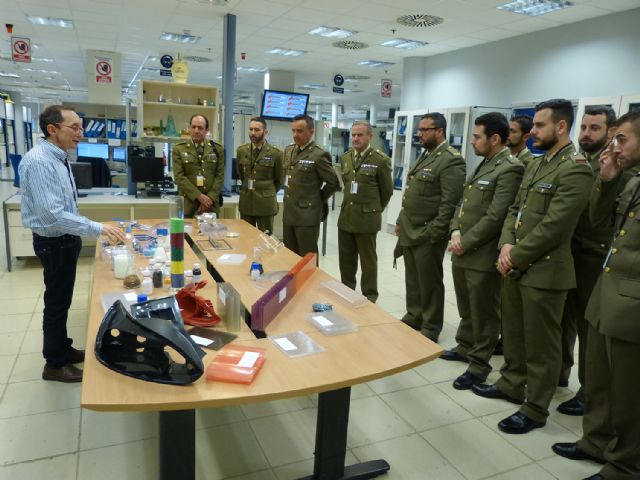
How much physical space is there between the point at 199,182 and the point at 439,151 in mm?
2576

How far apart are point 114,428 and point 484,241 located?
2.37 m

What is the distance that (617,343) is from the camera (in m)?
1.94

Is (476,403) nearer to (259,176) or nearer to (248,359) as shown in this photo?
(248,359)

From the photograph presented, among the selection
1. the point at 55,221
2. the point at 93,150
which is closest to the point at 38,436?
the point at 55,221

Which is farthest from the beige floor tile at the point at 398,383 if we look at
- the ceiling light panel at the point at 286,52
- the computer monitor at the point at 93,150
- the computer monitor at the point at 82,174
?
the ceiling light panel at the point at 286,52

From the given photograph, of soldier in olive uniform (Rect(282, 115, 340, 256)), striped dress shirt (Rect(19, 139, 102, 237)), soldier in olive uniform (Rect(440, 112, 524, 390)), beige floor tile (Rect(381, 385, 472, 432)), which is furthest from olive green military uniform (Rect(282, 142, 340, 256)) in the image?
striped dress shirt (Rect(19, 139, 102, 237))

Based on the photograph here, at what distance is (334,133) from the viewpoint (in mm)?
12984

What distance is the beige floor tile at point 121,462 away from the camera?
2.10 meters

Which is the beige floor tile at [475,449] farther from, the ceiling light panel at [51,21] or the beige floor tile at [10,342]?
the ceiling light panel at [51,21]

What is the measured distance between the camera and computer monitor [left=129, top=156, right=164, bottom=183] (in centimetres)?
561

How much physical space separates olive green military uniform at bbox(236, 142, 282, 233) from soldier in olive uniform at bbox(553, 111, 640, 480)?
3.16m

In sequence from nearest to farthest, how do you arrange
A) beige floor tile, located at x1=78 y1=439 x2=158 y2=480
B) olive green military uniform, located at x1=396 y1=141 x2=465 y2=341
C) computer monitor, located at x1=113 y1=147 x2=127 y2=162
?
beige floor tile, located at x1=78 y1=439 x2=158 y2=480 < olive green military uniform, located at x1=396 y1=141 x2=465 y2=341 < computer monitor, located at x1=113 y1=147 x2=127 y2=162

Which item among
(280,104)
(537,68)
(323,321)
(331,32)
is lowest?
(323,321)

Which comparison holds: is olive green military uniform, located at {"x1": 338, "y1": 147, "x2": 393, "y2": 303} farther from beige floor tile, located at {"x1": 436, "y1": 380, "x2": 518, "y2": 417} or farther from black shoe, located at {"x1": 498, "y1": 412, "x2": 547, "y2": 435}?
black shoe, located at {"x1": 498, "y1": 412, "x2": 547, "y2": 435}
